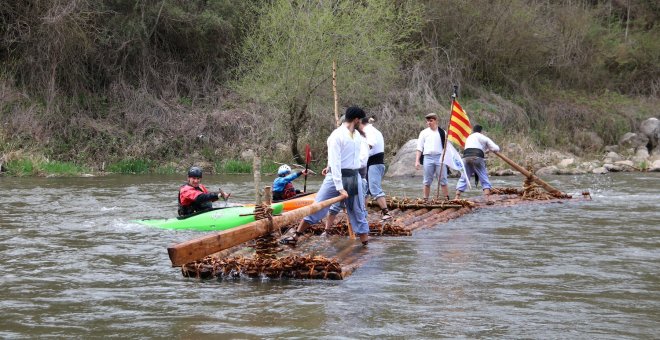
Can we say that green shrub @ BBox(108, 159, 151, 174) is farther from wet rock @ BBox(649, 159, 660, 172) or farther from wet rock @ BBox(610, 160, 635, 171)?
wet rock @ BBox(649, 159, 660, 172)

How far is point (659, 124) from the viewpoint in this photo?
3478 centimetres

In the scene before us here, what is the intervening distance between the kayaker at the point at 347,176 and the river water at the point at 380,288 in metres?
0.53

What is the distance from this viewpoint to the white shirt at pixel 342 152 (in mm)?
10312

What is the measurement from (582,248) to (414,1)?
23045mm

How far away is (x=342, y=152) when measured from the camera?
10594 mm

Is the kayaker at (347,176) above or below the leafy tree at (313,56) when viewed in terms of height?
below

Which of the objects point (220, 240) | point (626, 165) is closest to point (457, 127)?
point (220, 240)

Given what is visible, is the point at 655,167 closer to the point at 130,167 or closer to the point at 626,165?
the point at 626,165

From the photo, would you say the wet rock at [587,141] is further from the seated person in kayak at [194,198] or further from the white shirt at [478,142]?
the seated person in kayak at [194,198]

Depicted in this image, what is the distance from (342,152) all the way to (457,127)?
18.1 ft

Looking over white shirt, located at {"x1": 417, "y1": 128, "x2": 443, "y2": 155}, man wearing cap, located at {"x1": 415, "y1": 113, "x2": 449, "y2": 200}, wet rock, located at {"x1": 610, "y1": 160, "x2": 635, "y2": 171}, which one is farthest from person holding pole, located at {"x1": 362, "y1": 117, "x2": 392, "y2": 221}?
wet rock, located at {"x1": 610, "y1": 160, "x2": 635, "y2": 171}

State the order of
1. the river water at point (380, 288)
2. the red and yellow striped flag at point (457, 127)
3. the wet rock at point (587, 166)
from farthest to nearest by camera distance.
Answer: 1. the wet rock at point (587, 166)
2. the red and yellow striped flag at point (457, 127)
3. the river water at point (380, 288)

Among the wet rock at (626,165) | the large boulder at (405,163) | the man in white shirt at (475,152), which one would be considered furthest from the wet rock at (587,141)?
the man in white shirt at (475,152)

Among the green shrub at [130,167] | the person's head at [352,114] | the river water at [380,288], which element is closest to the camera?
the river water at [380,288]
